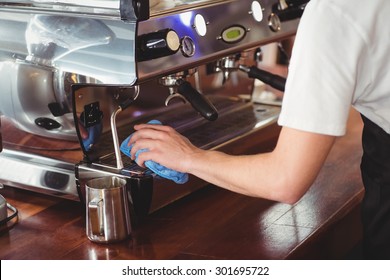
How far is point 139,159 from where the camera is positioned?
1.35m

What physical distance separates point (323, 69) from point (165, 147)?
38 cm

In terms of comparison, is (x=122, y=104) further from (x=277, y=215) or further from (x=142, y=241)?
(x=277, y=215)

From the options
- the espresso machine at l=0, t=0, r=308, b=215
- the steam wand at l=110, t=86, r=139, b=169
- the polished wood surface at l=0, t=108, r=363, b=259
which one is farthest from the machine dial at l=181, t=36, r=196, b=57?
the polished wood surface at l=0, t=108, r=363, b=259

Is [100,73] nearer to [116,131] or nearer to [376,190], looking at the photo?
[116,131]

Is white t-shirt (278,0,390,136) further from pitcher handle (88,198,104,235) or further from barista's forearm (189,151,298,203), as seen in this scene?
pitcher handle (88,198,104,235)

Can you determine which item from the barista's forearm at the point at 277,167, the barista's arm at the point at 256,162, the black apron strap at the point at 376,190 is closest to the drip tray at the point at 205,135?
the barista's arm at the point at 256,162

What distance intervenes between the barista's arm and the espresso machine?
105 mm

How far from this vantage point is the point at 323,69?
1.04 m

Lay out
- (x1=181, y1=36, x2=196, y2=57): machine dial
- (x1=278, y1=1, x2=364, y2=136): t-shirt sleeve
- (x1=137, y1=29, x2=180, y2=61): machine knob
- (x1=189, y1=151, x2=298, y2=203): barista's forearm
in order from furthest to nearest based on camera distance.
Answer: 1. (x1=181, y1=36, x2=196, y2=57): machine dial
2. (x1=137, y1=29, x2=180, y2=61): machine knob
3. (x1=189, y1=151, x2=298, y2=203): barista's forearm
4. (x1=278, y1=1, x2=364, y2=136): t-shirt sleeve

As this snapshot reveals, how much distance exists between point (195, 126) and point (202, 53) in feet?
1.00

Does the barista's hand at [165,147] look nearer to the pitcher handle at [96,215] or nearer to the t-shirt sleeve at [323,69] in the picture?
the pitcher handle at [96,215]

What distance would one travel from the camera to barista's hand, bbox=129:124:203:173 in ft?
4.22

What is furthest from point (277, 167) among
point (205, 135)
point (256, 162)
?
point (205, 135)
